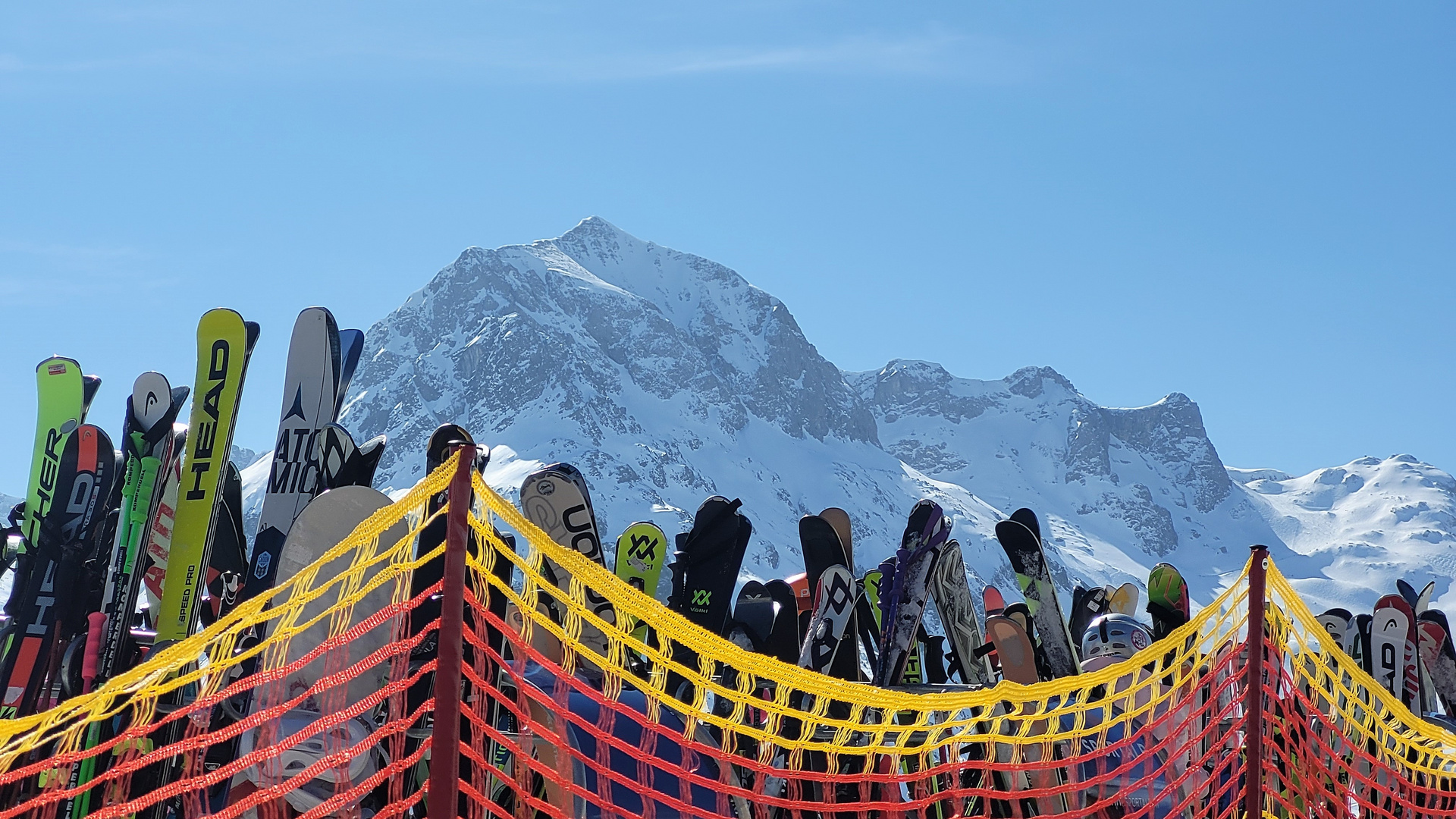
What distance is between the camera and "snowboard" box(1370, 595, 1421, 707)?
10273mm

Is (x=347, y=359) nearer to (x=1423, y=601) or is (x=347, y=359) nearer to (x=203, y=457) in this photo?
(x=203, y=457)

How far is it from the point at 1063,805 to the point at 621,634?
3.38 meters

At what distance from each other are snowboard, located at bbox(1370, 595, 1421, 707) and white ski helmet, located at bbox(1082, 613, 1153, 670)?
3222 millimetres

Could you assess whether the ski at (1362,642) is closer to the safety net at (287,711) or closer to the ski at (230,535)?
the safety net at (287,711)

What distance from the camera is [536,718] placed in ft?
16.2

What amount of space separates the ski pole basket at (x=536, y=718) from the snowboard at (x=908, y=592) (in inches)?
37.7

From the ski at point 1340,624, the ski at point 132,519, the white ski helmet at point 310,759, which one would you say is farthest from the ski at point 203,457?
the ski at point 1340,624

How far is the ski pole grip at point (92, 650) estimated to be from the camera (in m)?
5.79

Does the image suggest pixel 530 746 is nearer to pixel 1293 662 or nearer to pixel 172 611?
pixel 1293 662

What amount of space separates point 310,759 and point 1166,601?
711cm

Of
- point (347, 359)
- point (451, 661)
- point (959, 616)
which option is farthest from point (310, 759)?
point (959, 616)

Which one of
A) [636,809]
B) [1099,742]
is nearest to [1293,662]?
[1099,742]

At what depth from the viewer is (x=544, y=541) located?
355 centimetres

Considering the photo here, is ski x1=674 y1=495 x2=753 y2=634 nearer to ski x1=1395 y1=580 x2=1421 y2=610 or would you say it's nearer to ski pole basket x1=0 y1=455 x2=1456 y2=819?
ski pole basket x1=0 y1=455 x2=1456 y2=819
